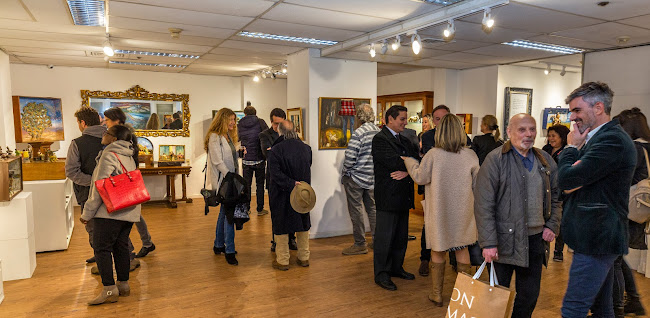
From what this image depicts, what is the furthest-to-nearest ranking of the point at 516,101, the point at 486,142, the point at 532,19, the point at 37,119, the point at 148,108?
the point at 148,108, the point at 37,119, the point at 516,101, the point at 486,142, the point at 532,19

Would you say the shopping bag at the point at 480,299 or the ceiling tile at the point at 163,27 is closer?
the shopping bag at the point at 480,299

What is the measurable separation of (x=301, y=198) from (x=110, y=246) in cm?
169

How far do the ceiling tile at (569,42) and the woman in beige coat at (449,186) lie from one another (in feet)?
7.70

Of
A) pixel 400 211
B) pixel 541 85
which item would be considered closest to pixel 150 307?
pixel 400 211

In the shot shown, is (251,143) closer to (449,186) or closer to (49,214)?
(49,214)

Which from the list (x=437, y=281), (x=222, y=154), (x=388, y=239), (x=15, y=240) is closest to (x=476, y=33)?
(x=388, y=239)

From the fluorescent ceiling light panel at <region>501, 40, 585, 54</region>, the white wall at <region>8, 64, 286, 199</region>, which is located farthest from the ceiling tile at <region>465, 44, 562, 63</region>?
the white wall at <region>8, 64, 286, 199</region>

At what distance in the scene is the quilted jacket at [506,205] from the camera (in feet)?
8.27

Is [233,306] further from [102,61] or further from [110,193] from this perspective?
[102,61]

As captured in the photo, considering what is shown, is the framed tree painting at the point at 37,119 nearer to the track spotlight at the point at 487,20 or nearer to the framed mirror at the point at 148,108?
the framed mirror at the point at 148,108

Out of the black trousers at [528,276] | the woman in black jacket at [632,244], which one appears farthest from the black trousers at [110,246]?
the woman in black jacket at [632,244]

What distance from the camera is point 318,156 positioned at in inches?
224

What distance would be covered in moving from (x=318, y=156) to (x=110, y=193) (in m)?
2.91

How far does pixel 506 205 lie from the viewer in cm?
254
